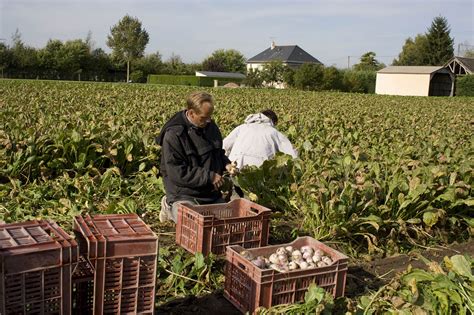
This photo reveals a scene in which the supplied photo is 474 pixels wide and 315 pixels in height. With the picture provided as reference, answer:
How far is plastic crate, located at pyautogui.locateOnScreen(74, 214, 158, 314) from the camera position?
2.86m

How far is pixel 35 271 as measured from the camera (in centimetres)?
255

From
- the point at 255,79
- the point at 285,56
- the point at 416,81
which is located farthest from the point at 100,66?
the point at 285,56

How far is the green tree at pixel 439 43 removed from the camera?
79.6 m

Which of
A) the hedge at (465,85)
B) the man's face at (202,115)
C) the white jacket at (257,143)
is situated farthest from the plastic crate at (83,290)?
the hedge at (465,85)

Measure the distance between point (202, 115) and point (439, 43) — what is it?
8359 cm

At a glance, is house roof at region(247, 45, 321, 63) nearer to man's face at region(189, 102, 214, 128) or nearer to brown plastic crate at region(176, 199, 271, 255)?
man's face at region(189, 102, 214, 128)

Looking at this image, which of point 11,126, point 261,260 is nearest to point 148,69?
point 11,126

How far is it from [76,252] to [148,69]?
231ft

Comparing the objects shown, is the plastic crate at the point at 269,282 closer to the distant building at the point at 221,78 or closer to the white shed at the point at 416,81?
the distant building at the point at 221,78

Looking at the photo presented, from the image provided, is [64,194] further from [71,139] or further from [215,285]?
[215,285]

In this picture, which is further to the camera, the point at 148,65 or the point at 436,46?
the point at 436,46

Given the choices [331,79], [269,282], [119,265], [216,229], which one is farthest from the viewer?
[331,79]

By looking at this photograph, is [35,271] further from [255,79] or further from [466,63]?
[466,63]

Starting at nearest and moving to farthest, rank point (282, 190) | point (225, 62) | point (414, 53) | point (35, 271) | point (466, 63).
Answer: point (35, 271) < point (282, 190) < point (466, 63) < point (414, 53) < point (225, 62)
